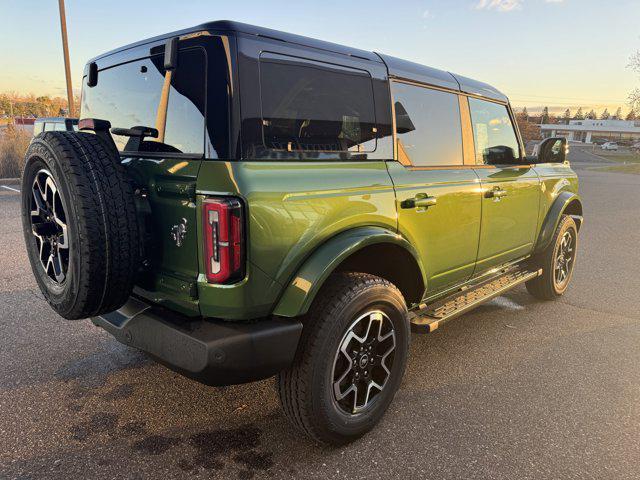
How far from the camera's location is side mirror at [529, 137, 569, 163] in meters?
4.32

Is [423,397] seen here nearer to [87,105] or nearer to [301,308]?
[301,308]

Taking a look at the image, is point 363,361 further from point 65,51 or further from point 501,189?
point 65,51

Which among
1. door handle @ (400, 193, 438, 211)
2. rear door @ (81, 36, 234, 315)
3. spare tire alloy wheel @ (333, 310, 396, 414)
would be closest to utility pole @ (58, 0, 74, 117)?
rear door @ (81, 36, 234, 315)

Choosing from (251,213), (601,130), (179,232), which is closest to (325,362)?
(251,213)

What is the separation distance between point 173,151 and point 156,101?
334mm

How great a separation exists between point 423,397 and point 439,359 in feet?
1.95

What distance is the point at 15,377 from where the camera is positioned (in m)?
3.06

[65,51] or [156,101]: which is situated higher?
[65,51]

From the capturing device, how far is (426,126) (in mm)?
3119

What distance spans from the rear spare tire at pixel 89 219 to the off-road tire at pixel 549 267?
3989 mm

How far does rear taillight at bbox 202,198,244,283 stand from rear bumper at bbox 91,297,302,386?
0.25m

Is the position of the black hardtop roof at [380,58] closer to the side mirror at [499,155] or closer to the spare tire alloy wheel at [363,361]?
the side mirror at [499,155]

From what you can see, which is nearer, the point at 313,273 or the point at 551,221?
the point at 313,273

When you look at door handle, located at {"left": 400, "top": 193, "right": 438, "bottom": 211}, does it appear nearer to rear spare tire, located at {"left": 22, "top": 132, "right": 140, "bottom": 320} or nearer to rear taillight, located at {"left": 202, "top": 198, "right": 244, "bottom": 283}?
rear taillight, located at {"left": 202, "top": 198, "right": 244, "bottom": 283}
